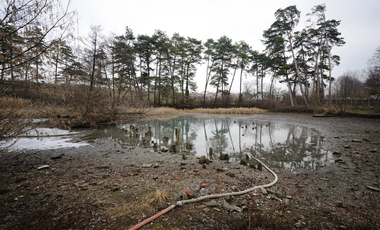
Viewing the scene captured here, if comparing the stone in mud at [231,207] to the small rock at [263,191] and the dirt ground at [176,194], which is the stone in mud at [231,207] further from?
the small rock at [263,191]

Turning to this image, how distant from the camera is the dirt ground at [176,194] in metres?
2.02

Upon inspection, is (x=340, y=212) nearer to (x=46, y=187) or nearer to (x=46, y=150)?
(x=46, y=187)

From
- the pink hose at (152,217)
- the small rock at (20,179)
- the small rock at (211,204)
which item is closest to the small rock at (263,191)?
the small rock at (211,204)

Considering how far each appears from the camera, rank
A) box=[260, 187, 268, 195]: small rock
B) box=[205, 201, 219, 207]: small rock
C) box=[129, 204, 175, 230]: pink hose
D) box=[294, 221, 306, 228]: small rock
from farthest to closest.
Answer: box=[260, 187, 268, 195]: small rock, box=[205, 201, 219, 207]: small rock, box=[294, 221, 306, 228]: small rock, box=[129, 204, 175, 230]: pink hose

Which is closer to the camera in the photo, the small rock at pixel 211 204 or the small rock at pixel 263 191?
the small rock at pixel 211 204

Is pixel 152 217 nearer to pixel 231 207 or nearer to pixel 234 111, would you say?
pixel 231 207

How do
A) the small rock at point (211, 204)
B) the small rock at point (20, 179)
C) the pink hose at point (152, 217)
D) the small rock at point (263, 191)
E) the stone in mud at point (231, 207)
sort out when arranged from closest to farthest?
the pink hose at point (152, 217) < the stone in mud at point (231, 207) < the small rock at point (211, 204) < the small rock at point (263, 191) < the small rock at point (20, 179)

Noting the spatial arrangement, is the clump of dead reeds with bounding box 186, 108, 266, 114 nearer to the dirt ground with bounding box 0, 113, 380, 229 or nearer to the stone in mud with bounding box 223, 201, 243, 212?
the dirt ground with bounding box 0, 113, 380, 229

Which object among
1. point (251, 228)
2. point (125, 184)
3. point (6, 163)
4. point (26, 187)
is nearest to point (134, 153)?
point (125, 184)

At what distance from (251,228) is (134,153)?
14.4 feet

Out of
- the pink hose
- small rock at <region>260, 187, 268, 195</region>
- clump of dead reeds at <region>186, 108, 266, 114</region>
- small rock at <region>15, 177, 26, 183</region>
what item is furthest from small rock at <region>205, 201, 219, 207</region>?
clump of dead reeds at <region>186, 108, 266, 114</region>

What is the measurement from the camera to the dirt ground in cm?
202

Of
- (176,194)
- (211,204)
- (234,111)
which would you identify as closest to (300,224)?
(211,204)

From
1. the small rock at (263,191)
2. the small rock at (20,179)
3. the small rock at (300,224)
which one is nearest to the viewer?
the small rock at (300,224)
